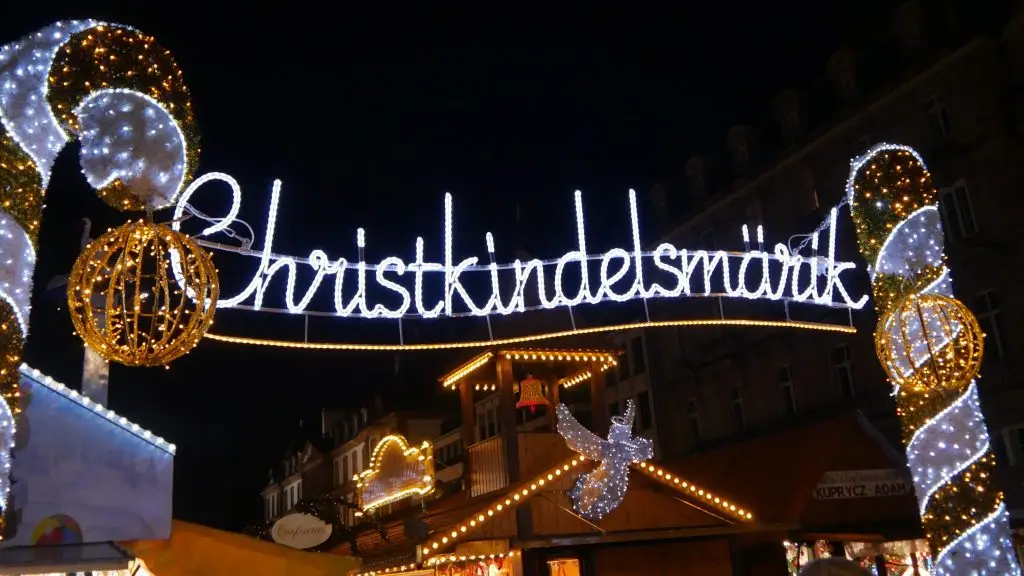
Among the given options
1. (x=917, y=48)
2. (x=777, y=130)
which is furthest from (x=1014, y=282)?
(x=777, y=130)

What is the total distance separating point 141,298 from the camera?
18.0ft

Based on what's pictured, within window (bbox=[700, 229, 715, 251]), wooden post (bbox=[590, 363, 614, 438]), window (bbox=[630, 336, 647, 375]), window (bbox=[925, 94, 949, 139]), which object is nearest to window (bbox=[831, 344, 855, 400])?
window (bbox=[925, 94, 949, 139])

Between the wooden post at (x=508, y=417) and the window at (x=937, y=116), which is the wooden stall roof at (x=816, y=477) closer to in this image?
the wooden post at (x=508, y=417)

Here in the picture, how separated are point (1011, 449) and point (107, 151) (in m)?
20.6

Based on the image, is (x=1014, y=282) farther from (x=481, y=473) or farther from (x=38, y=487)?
(x=38, y=487)

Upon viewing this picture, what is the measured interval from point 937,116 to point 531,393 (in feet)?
46.8

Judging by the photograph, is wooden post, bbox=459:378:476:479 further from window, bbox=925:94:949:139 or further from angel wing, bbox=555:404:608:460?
window, bbox=925:94:949:139

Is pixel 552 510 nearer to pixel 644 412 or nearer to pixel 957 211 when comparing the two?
pixel 957 211

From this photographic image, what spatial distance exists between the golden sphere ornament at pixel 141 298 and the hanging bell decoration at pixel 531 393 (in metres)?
9.75

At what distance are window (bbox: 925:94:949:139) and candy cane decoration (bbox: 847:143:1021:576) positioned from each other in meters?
15.6

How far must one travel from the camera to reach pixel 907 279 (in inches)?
329

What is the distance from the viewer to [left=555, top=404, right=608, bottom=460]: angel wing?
1263 centimetres

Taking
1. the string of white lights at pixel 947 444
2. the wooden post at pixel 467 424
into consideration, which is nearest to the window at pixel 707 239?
the wooden post at pixel 467 424

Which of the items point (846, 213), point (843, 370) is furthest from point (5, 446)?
point (843, 370)
